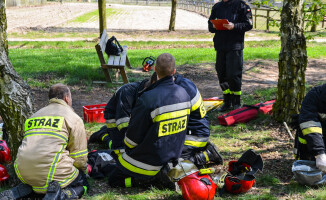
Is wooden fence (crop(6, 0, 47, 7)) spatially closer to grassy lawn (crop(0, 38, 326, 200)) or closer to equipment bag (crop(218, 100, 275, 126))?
grassy lawn (crop(0, 38, 326, 200))

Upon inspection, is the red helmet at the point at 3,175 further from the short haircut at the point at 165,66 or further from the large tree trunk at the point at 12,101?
the short haircut at the point at 165,66

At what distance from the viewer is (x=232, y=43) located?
21.3 ft

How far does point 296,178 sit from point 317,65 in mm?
7956

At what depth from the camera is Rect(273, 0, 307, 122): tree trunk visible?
216 inches

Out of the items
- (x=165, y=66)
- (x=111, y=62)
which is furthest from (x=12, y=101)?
(x=111, y=62)

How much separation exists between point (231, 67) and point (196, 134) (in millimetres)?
2514

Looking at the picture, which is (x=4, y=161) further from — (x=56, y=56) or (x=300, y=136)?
(x=56, y=56)

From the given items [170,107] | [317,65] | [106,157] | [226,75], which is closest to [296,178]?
[170,107]

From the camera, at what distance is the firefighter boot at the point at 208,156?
4398 mm

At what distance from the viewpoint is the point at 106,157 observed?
4590mm

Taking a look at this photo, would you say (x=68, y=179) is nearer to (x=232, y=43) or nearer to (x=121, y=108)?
(x=121, y=108)

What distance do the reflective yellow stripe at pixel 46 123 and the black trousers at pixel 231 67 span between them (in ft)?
12.2

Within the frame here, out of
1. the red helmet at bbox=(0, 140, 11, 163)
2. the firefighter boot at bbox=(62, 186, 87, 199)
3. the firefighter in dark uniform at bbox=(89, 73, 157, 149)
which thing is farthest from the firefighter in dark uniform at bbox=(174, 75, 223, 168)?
the red helmet at bbox=(0, 140, 11, 163)

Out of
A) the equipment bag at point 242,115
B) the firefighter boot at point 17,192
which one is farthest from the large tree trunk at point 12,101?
the equipment bag at point 242,115
